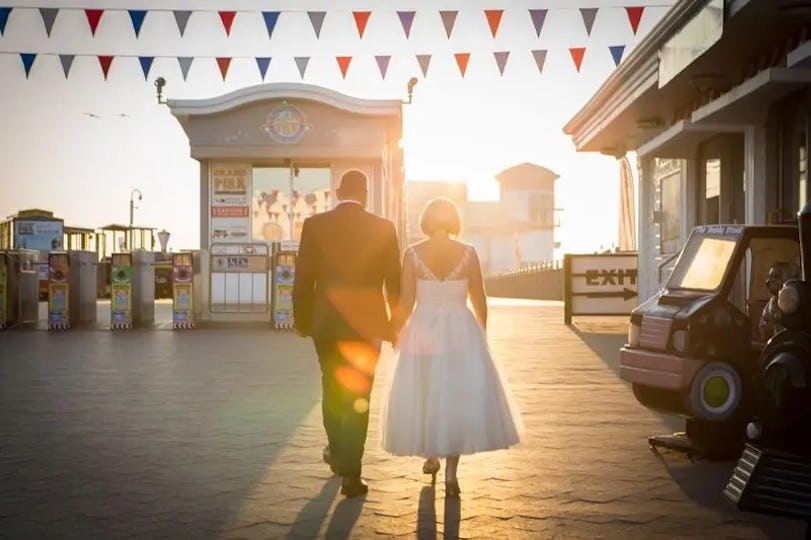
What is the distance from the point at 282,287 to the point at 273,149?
11.7 feet

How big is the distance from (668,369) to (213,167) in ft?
53.5

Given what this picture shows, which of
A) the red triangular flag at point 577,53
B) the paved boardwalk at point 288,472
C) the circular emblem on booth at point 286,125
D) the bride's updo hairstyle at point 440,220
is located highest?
the red triangular flag at point 577,53

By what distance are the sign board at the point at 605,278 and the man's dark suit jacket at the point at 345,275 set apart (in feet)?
45.0

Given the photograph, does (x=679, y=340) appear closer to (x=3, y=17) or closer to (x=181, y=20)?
(x=181, y=20)

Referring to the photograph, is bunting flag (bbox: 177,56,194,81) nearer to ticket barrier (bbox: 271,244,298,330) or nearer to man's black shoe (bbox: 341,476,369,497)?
ticket barrier (bbox: 271,244,298,330)

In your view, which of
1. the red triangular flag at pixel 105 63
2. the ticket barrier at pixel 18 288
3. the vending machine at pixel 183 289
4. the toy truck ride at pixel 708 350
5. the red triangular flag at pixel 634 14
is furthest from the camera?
the ticket barrier at pixel 18 288

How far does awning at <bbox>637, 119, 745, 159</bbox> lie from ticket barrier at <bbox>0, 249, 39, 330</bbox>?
11.8 m

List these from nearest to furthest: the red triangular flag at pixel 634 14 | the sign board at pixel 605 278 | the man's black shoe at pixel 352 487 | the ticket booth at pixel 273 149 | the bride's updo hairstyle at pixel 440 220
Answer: the man's black shoe at pixel 352 487 < the bride's updo hairstyle at pixel 440 220 < the red triangular flag at pixel 634 14 < the sign board at pixel 605 278 < the ticket booth at pixel 273 149

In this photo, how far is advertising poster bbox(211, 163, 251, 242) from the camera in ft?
70.0

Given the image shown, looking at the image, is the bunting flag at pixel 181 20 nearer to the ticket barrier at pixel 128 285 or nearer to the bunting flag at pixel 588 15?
the ticket barrier at pixel 128 285

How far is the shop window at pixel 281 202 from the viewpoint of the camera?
21516 millimetres

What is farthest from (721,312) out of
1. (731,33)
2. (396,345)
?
(731,33)

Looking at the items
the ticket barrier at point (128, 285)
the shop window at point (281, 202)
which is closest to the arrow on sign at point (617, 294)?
the shop window at point (281, 202)

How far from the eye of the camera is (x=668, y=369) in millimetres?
6488
